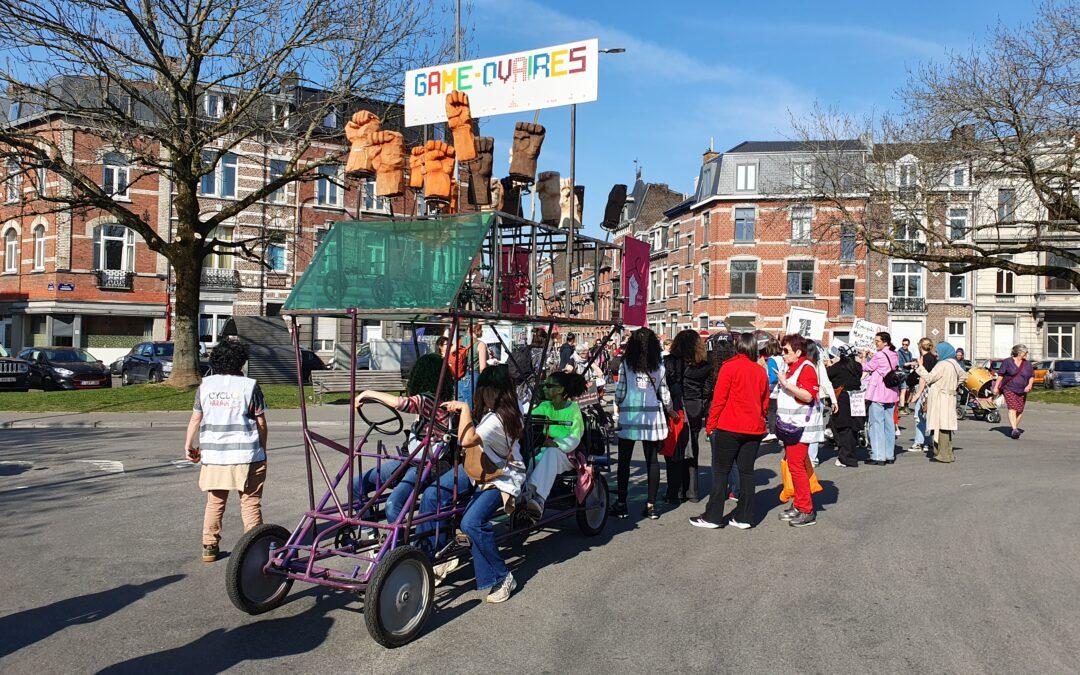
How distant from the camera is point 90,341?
4012cm

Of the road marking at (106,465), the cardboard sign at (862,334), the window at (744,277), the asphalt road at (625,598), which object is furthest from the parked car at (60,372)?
the window at (744,277)

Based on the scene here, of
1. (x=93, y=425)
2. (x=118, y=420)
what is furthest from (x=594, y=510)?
(x=118, y=420)

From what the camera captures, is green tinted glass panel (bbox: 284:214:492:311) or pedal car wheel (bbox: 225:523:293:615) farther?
green tinted glass panel (bbox: 284:214:492:311)

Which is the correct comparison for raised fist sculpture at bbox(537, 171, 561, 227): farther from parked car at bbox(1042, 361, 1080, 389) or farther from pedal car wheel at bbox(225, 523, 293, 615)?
parked car at bbox(1042, 361, 1080, 389)

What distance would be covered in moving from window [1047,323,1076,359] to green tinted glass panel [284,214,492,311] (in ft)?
168

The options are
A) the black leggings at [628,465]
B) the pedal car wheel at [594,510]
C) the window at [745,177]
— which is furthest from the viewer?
the window at [745,177]

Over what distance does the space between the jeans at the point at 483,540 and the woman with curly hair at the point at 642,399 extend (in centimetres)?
280

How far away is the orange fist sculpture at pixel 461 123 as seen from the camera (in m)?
7.01

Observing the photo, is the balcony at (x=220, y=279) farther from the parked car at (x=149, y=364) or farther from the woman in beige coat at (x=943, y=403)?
the woman in beige coat at (x=943, y=403)

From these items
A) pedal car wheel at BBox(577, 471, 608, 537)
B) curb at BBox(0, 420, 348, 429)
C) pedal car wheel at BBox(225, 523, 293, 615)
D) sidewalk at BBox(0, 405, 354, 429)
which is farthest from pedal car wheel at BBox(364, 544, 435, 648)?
sidewalk at BBox(0, 405, 354, 429)

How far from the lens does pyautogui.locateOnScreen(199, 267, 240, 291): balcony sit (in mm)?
40875

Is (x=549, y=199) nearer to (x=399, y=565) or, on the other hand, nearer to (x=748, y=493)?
(x=748, y=493)

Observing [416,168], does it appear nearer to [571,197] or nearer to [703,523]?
[571,197]

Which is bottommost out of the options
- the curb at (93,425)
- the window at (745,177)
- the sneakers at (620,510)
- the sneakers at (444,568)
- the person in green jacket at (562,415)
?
the curb at (93,425)
